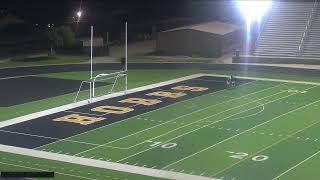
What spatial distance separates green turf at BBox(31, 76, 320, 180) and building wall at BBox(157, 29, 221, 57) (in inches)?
700

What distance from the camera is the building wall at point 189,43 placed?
4369cm

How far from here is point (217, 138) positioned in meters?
19.2

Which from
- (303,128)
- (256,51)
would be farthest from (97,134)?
(256,51)

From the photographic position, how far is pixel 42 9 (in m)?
58.6

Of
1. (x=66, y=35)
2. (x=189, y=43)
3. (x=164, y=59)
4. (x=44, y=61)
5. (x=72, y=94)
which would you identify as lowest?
(x=72, y=94)

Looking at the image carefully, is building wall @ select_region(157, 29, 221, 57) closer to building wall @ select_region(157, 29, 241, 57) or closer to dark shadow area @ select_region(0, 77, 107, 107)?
building wall @ select_region(157, 29, 241, 57)

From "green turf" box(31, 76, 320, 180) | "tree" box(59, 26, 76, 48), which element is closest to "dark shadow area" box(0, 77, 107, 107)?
"green turf" box(31, 76, 320, 180)

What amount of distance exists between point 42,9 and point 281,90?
35.2 m

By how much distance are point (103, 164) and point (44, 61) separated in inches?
977

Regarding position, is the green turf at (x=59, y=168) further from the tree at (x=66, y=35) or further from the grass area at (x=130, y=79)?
the tree at (x=66, y=35)

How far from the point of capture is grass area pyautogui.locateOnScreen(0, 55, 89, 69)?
126 feet

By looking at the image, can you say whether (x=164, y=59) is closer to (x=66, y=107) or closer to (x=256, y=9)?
(x=256, y=9)

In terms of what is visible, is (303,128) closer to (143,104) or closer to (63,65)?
(143,104)

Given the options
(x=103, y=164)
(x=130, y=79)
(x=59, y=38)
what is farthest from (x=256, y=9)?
(x=103, y=164)
